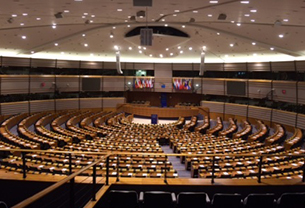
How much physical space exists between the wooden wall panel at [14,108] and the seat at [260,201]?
2417 cm

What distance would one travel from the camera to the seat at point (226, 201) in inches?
159

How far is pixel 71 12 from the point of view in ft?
40.1

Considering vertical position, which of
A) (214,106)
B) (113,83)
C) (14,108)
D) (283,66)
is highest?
(283,66)

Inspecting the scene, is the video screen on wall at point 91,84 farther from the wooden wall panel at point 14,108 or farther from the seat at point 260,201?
the seat at point 260,201

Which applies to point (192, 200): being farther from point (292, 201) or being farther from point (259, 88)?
point (259, 88)

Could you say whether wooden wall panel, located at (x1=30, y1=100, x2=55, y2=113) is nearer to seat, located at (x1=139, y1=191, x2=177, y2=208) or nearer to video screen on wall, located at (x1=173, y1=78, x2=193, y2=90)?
video screen on wall, located at (x1=173, y1=78, x2=193, y2=90)

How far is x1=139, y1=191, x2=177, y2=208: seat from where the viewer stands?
3.99 m

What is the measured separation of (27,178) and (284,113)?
22.3 meters

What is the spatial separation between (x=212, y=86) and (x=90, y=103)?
581 inches

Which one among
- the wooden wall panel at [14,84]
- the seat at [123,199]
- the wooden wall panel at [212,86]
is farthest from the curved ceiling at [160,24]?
the seat at [123,199]

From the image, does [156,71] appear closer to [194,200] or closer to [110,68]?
[110,68]

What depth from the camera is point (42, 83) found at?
26531 millimetres

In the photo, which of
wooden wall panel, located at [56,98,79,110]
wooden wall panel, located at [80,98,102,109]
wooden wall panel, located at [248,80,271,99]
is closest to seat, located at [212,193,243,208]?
wooden wall panel, located at [248,80,271,99]

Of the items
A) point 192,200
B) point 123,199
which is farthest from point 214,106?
point 123,199
